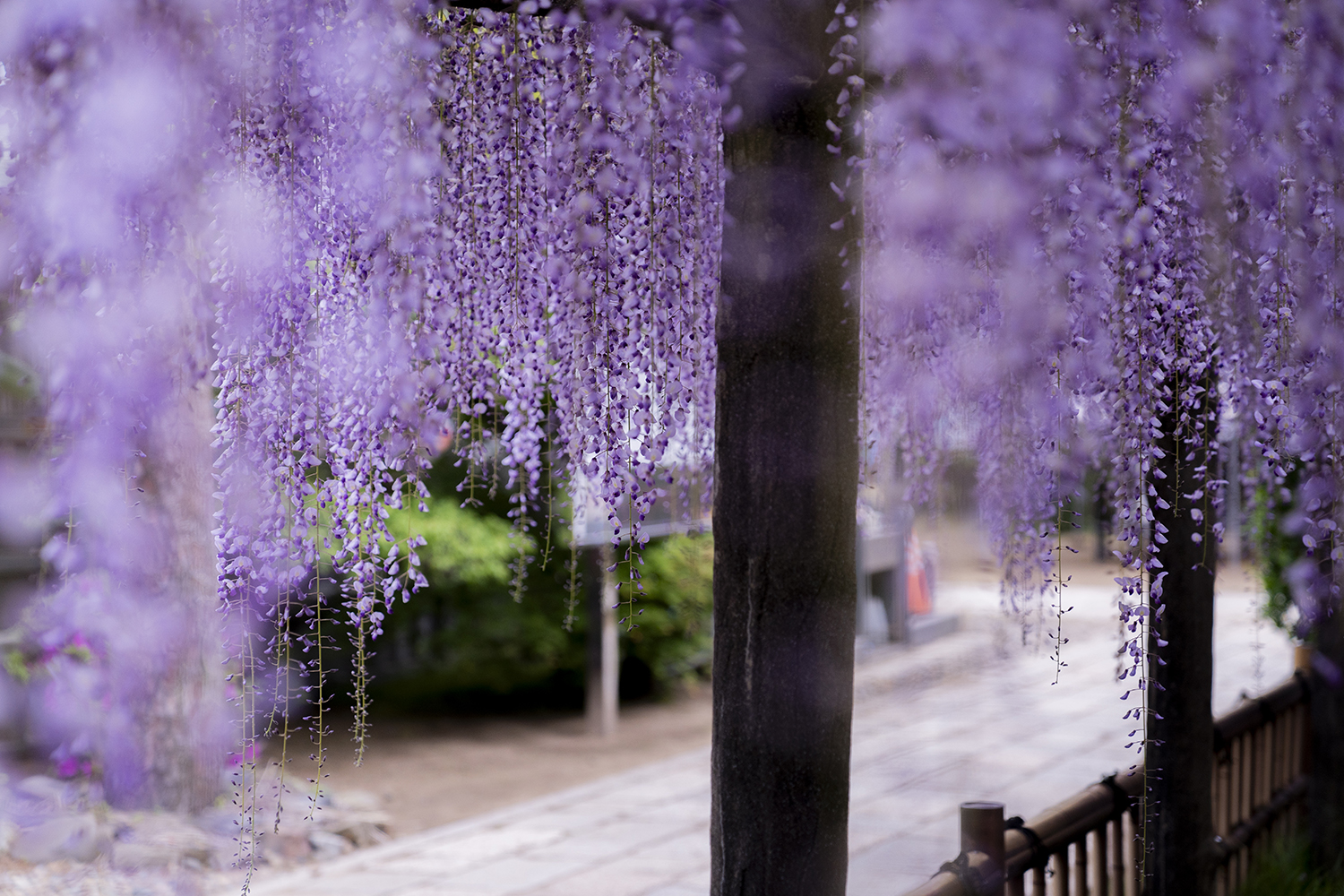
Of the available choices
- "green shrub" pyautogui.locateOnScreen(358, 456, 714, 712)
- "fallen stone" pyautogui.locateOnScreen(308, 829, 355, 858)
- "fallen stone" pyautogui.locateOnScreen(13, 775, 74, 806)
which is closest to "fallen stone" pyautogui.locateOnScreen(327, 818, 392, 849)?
"fallen stone" pyautogui.locateOnScreen(308, 829, 355, 858)

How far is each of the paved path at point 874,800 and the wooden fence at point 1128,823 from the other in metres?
0.46

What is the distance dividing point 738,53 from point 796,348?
0.58m

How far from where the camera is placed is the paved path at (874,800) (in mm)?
5797

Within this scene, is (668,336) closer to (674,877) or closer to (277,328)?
(277,328)

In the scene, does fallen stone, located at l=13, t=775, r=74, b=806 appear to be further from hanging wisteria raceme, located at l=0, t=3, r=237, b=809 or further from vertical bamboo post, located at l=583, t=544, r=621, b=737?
hanging wisteria raceme, located at l=0, t=3, r=237, b=809

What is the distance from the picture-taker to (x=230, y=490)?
2.78 meters

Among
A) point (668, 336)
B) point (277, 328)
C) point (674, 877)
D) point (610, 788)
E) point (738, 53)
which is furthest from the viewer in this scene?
point (610, 788)

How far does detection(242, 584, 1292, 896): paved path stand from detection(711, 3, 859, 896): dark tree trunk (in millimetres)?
3218

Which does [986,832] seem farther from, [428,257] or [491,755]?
[491,755]

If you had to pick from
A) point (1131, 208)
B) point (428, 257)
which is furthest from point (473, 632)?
point (1131, 208)

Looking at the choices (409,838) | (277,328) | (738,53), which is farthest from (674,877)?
(738,53)

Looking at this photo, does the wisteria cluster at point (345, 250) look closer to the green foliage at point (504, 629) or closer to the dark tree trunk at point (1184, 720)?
the dark tree trunk at point (1184, 720)

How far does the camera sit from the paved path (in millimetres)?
5797

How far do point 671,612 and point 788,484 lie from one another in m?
7.81
